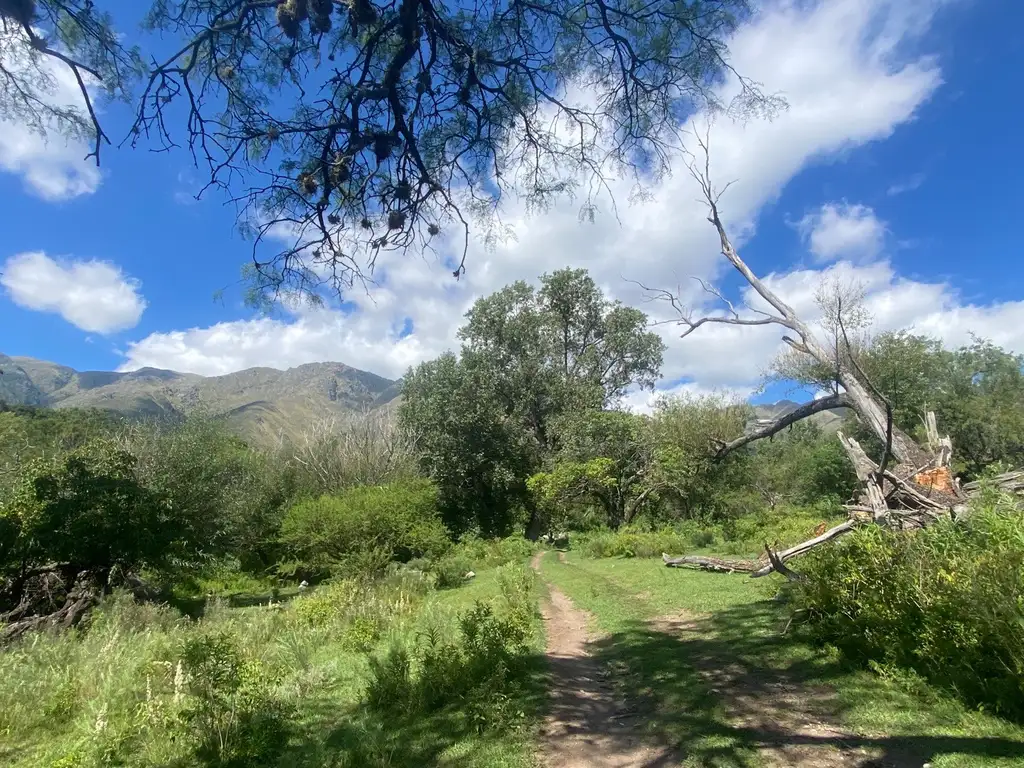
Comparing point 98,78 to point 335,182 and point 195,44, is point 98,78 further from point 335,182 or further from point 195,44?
point 335,182

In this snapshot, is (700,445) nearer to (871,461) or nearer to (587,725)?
(871,461)

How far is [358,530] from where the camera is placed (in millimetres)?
20406

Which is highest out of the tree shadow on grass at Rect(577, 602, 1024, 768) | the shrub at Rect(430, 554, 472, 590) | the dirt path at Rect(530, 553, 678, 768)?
the tree shadow on grass at Rect(577, 602, 1024, 768)

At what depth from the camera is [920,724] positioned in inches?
159

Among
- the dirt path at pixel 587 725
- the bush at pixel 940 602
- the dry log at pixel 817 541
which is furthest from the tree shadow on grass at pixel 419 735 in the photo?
the dry log at pixel 817 541

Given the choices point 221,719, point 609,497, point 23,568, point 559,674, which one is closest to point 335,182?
point 221,719

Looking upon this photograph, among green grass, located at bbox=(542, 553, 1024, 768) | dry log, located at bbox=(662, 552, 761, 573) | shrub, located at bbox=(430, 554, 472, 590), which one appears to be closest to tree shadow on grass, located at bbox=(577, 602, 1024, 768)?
green grass, located at bbox=(542, 553, 1024, 768)

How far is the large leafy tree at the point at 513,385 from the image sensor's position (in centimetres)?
3045

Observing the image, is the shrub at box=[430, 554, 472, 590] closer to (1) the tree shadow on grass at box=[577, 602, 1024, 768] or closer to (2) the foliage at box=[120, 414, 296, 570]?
(2) the foliage at box=[120, 414, 296, 570]

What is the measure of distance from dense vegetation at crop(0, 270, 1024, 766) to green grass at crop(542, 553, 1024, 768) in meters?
0.33

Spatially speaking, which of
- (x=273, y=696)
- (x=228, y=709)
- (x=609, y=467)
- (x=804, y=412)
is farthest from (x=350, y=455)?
(x=804, y=412)

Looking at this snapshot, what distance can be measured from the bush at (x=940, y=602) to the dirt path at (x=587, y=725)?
2.35m

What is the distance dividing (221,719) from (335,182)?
487cm

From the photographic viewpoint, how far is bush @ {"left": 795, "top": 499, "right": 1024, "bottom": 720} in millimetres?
3881
